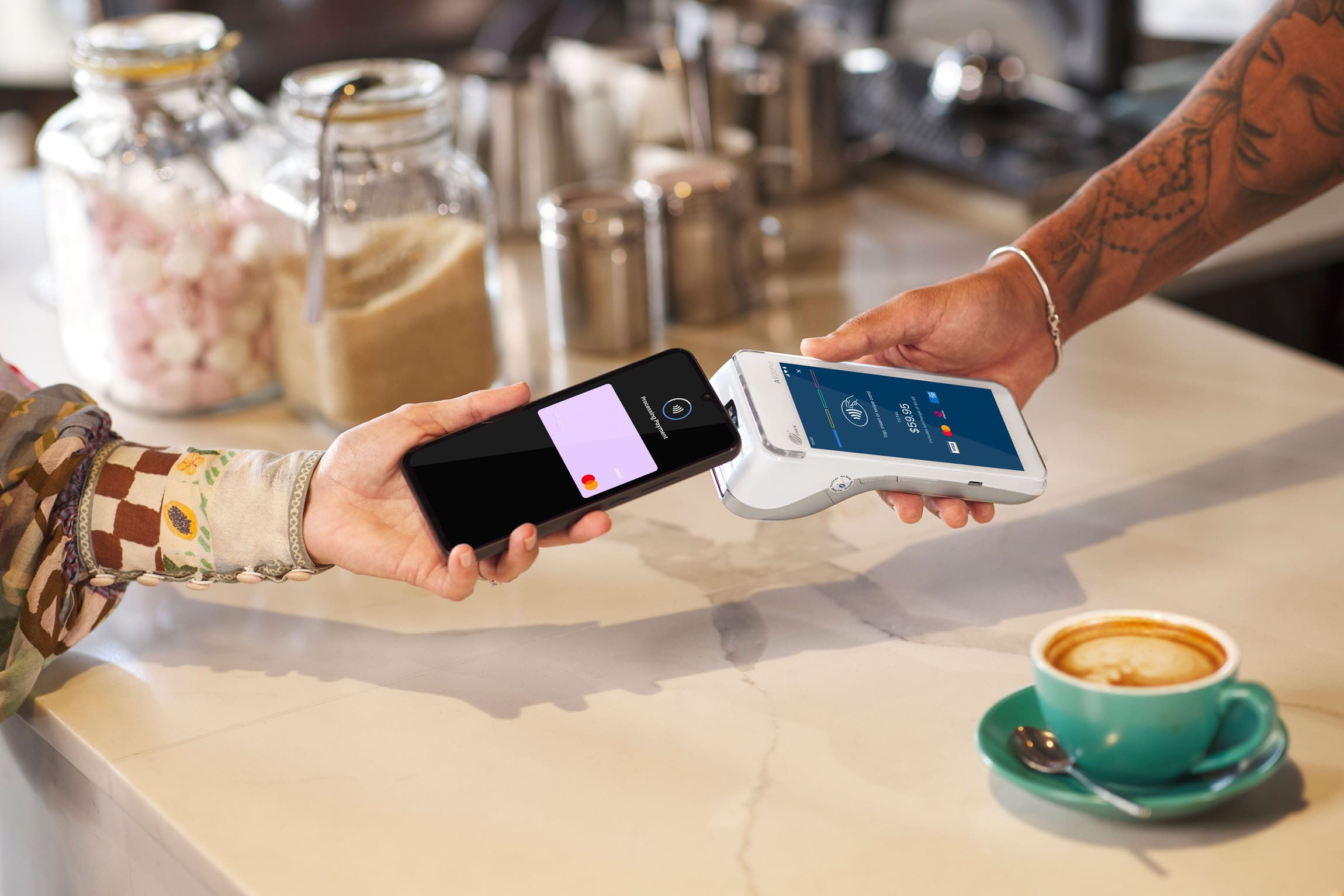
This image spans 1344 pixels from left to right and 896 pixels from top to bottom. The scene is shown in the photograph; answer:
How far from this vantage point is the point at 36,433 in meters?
0.81

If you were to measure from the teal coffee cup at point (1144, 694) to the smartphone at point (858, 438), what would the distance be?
0.18 m

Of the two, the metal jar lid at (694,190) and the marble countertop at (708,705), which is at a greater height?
the metal jar lid at (694,190)

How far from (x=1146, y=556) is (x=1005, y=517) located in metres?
0.11

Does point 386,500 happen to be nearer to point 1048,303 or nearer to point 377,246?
point 377,246

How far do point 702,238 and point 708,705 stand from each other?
67 centimetres

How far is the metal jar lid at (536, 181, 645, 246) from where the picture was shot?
48.2 inches

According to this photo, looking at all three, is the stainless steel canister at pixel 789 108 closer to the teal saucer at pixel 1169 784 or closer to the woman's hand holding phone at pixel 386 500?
the woman's hand holding phone at pixel 386 500

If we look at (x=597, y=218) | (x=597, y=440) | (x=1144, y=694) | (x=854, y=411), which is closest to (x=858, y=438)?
(x=854, y=411)

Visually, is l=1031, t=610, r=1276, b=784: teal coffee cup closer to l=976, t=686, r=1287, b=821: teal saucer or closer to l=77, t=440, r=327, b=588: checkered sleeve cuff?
l=976, t=686, r=1287, b=821: teal saucer

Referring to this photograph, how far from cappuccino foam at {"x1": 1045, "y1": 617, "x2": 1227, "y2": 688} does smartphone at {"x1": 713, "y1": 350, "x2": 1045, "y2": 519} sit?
18cm

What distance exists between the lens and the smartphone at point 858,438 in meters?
0.77

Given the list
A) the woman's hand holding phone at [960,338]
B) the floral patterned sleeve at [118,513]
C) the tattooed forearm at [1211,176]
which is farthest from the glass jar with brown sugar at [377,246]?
the tattooed forearm at [1211,176]

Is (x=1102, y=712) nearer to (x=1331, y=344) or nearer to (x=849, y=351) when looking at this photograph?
(x=849, y=351)

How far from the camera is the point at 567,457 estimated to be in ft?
2.53
